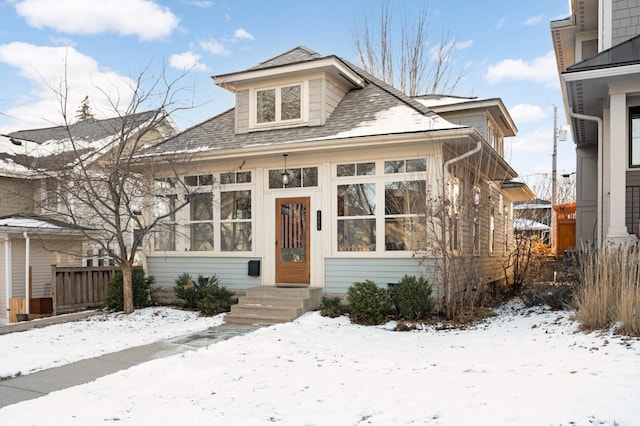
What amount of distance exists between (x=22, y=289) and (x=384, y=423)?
13.8 m

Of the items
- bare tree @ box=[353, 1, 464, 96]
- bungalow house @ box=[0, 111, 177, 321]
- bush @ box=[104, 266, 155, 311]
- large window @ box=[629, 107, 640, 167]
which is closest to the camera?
large window @ box=[629, 107, 640, 167]

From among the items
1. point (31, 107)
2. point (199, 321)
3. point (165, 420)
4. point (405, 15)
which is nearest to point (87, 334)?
point (199, 321)

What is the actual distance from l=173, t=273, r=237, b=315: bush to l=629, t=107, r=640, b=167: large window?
25.3 feet

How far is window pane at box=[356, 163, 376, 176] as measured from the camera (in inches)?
374

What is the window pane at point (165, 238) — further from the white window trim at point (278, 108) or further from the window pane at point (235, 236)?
the white window trim at point (278, 108)

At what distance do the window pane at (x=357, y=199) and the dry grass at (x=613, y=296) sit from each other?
13.3 feet

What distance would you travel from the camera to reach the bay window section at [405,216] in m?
9.12

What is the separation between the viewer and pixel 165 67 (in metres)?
10.0

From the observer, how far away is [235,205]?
35.3ft

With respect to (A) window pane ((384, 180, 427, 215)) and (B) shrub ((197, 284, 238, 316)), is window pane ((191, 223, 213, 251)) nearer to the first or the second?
(B) shrub ((197, 284, 238, 316))

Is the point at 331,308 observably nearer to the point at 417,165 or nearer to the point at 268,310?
the point at 268,310

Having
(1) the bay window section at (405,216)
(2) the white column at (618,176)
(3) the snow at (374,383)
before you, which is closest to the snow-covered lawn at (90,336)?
(3) the snow at (374,383)

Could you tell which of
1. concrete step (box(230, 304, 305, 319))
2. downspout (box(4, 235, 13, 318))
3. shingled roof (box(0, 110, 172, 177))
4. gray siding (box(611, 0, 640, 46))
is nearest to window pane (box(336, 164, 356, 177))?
concrete step (box(230, 304, 305, 319))

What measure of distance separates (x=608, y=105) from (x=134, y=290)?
9.68 m
